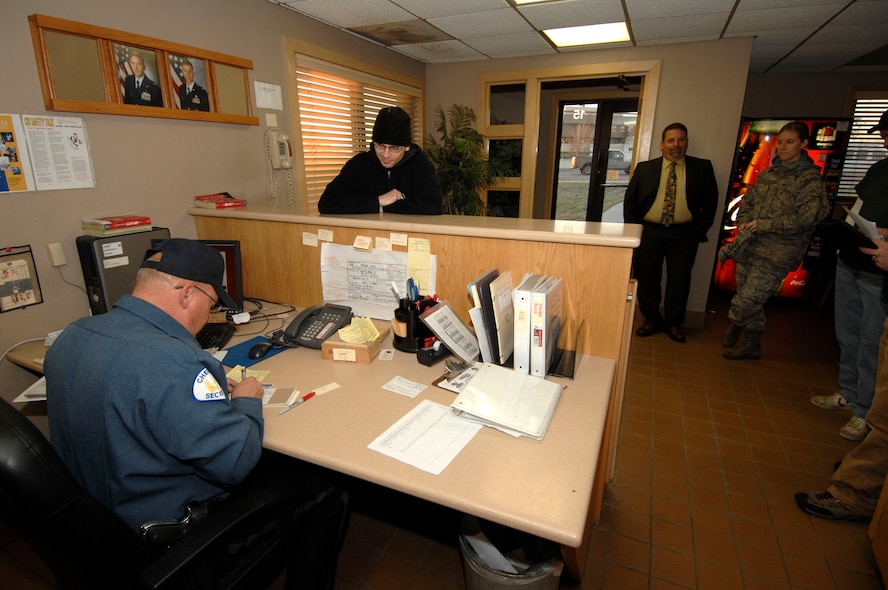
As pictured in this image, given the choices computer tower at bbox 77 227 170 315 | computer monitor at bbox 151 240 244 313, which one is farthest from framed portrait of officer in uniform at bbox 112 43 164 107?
computer monitor at bbox 151 240 244 313

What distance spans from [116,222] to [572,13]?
2979 mm

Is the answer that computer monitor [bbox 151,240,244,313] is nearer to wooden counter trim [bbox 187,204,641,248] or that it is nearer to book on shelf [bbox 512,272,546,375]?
wooden counter trim [bbox 187,204,641,248]

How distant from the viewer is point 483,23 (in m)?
3.30

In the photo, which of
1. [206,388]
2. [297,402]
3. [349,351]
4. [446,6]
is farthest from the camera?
[446,6]

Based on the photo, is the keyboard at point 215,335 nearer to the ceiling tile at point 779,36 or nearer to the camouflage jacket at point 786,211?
the camouflage jacket at point 786,211

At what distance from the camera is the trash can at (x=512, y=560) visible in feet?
4.24

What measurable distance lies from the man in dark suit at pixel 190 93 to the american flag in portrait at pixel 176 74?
2 cm

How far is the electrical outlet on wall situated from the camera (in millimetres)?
1909

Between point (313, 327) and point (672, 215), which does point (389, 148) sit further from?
point (672, 215)

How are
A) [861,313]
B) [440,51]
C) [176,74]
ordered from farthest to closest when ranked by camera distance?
1. [440,51]
2. [861,313]
3. [176,74]

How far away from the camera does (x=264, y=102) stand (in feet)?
9.39

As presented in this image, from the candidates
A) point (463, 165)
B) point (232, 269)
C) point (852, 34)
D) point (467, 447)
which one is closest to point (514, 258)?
point (467, 447)

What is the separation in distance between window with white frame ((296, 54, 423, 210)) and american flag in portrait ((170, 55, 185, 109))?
3.01 ft

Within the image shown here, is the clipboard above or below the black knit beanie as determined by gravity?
below
